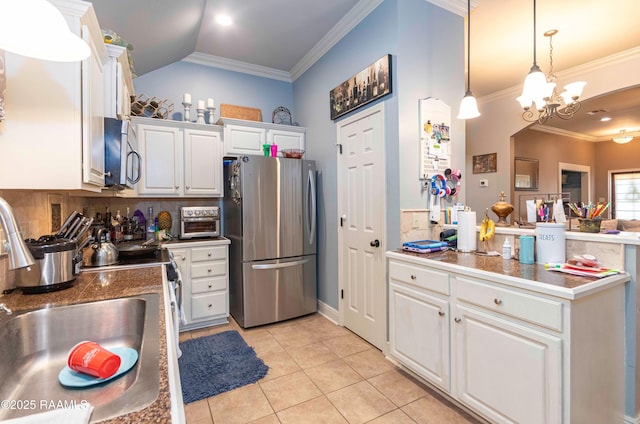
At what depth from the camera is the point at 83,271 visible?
6.01ft

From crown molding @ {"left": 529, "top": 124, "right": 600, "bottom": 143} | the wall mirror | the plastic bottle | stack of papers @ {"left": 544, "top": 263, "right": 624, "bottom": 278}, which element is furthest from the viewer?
crown molding @ {"left": 529, "top": 124, "right": 600, "bottom": 143}

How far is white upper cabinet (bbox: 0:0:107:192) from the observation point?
116 centimetres

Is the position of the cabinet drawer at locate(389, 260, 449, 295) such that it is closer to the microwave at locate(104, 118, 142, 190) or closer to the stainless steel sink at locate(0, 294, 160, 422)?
the stainless steel sink at locate(0, 294, 160, 422)

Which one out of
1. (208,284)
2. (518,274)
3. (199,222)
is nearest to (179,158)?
(199,222)

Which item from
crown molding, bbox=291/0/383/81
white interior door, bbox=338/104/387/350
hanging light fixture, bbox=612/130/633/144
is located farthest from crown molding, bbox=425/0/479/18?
hanging light fixture, bbox=612/130/633/144

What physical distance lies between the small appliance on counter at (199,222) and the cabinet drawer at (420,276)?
2053mm

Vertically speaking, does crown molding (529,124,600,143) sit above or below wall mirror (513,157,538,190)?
above

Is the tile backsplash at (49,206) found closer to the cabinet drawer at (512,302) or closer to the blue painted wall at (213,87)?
the blue painted wall at (213,87)

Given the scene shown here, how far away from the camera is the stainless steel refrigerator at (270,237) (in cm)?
311

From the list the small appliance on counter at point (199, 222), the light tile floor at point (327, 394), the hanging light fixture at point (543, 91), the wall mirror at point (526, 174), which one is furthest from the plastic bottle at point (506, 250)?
the wall mirror at point (526, 174)

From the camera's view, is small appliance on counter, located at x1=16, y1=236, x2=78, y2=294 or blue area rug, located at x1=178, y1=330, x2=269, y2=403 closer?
small appliance on counter, located at x1=16, y1=236, x2=78, y2=294

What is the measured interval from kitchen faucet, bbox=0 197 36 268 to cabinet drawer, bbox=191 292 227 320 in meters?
2.49

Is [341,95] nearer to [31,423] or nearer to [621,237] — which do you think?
[621,237]

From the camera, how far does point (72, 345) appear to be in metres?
1.12
